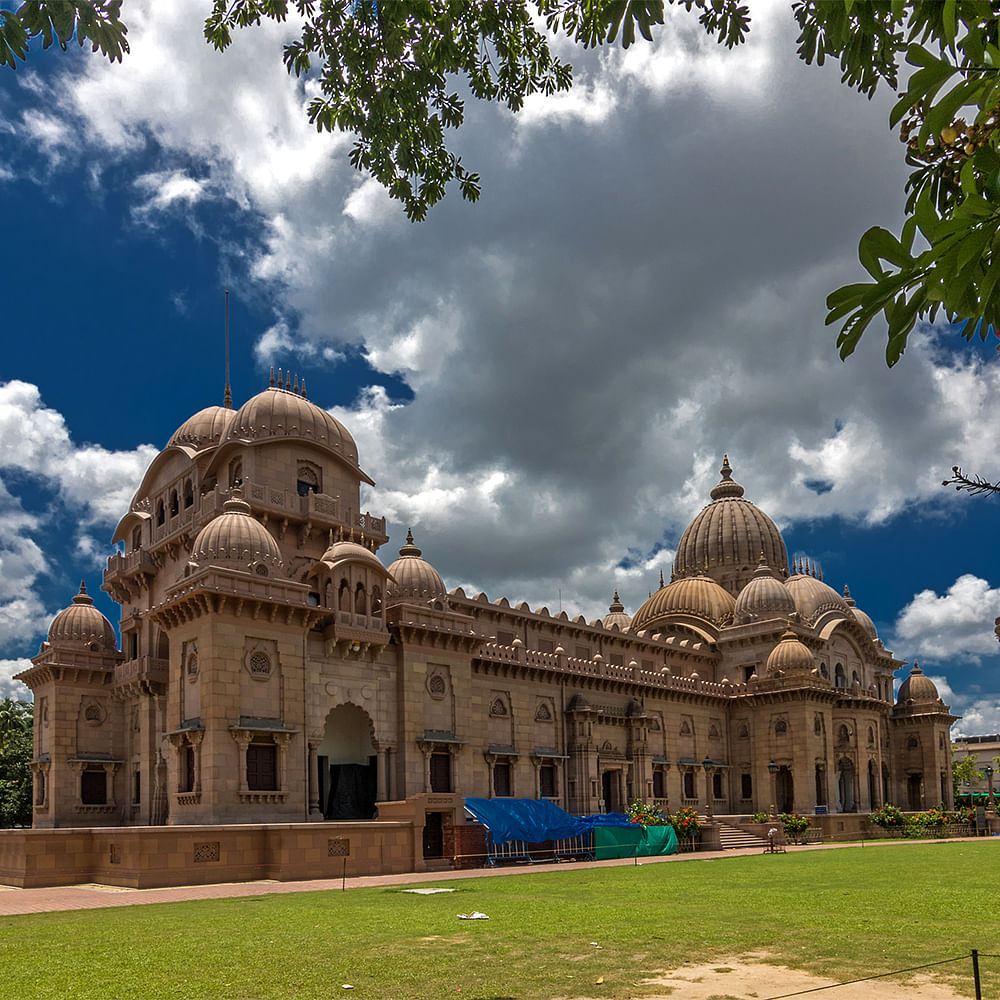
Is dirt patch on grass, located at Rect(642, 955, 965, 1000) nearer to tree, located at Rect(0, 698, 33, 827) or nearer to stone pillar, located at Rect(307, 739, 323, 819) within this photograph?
stone pillar, located at Rect(307, 739, 323, 819)

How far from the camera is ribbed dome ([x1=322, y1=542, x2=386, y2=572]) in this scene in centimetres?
3850

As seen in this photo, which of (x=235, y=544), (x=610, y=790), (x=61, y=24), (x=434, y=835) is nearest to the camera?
(x=61, y=24)

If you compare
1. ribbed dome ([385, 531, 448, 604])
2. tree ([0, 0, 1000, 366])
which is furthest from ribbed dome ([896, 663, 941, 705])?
tree ([0, 0, 1000, 366])

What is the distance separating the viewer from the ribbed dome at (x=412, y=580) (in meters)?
41.7

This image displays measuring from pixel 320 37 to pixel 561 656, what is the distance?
42.0 m

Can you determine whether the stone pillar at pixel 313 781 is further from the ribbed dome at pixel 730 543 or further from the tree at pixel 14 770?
the ribbed dome at pixel 730 543

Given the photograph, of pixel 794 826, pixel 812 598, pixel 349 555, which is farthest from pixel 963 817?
pixel 349 555

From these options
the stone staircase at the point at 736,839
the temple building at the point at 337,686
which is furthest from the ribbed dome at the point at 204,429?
the stone staircase at the point at 736,839

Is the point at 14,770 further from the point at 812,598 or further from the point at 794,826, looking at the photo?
the point at 812,598

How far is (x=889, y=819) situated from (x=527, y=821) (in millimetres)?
26466

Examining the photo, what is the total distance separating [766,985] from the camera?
11406 mm

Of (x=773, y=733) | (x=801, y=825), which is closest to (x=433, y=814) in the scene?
(x=801, y=825)

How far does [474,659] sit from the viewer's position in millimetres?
44594

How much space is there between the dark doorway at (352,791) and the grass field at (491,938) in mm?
14300
